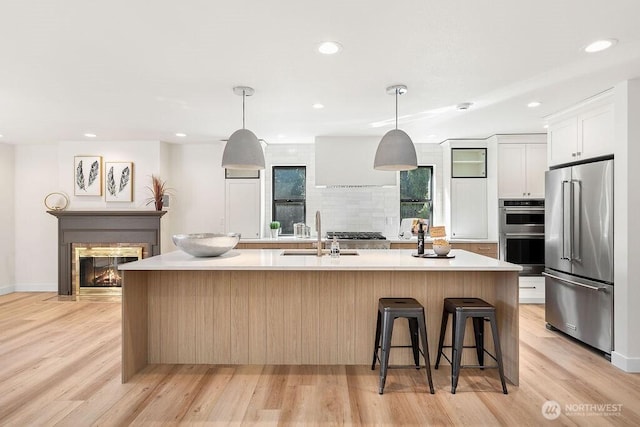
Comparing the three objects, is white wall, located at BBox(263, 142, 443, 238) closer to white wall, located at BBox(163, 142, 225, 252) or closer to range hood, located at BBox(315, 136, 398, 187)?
range hood, located at BBox(315, 136, 398, 187)

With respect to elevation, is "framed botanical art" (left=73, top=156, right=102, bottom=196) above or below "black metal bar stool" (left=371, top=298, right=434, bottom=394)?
above

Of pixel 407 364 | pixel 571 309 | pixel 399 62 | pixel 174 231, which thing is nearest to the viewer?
pixel 399 62

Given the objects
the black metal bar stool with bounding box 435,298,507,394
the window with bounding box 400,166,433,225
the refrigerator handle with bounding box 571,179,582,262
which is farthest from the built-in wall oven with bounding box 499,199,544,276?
the black metal bar stool with bounding box 435,298,507,394

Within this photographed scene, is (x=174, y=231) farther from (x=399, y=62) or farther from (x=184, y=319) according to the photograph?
(x=399, y=62)

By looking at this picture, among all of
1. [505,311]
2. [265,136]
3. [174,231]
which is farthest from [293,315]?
[174,231]

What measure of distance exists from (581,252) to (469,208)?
2017 mm

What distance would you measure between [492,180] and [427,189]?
1046 mm

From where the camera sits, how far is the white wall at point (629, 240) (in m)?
3.09

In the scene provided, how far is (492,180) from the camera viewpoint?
5.38 m

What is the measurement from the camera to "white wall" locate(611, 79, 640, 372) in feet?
10.1

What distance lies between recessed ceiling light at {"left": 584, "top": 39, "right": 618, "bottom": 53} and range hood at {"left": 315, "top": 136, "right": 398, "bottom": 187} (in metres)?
3.01

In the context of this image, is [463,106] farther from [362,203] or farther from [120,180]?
[120,180]

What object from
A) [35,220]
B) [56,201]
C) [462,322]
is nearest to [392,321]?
[462,322]

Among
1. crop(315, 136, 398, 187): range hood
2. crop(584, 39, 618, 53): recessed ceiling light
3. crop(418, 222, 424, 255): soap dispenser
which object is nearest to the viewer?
crop(584, 39, 618, 53): recessed ceiling light
